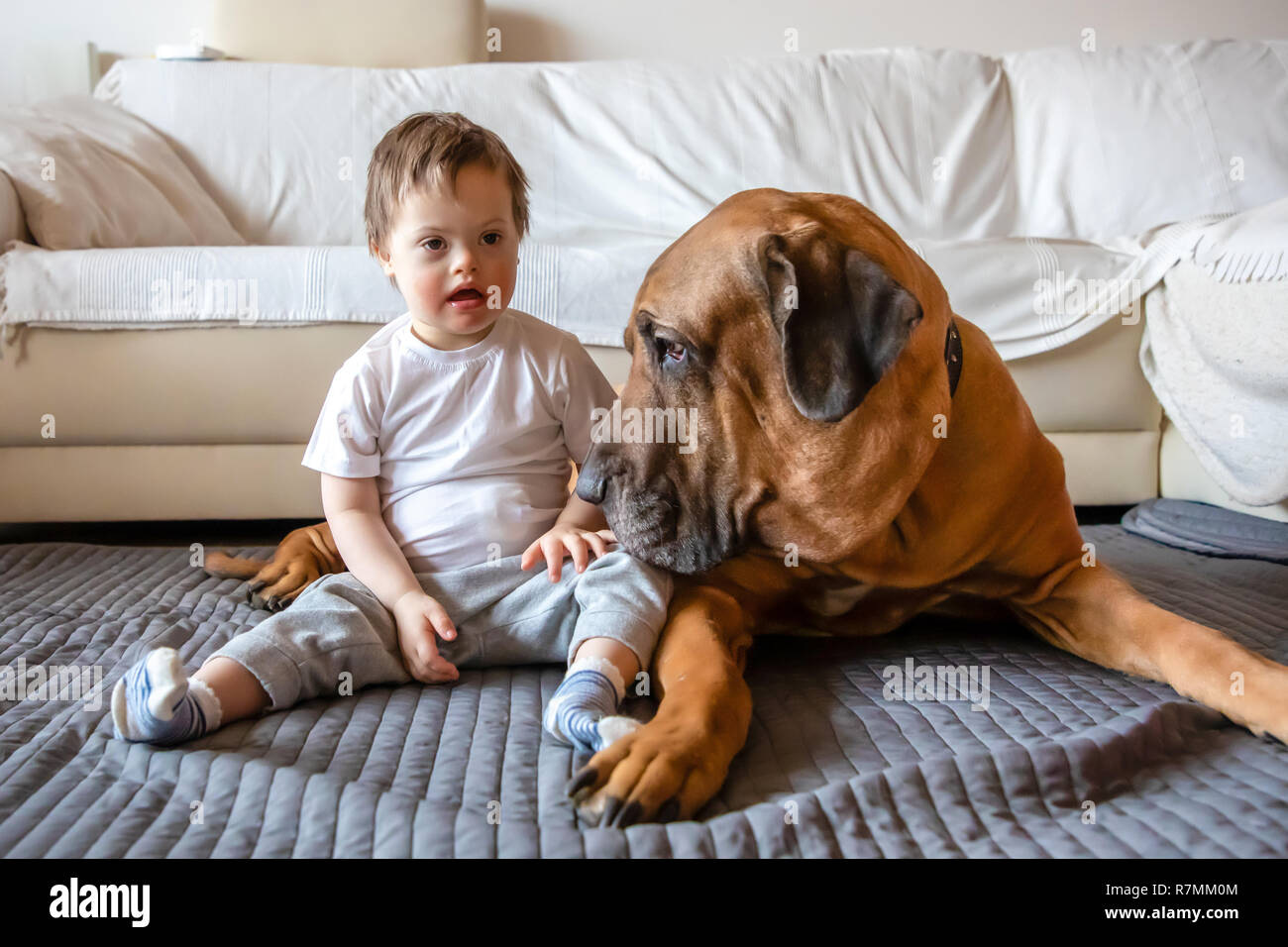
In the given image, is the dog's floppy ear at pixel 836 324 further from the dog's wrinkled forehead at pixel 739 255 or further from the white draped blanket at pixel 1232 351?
the white draped blanket at pixel 1232 351

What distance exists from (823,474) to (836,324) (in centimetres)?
19

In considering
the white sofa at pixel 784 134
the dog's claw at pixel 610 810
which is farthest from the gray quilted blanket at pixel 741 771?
the white sofa at pixel 784 134

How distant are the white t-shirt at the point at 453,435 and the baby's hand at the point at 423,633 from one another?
0.14 metres

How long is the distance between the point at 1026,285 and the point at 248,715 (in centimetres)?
192

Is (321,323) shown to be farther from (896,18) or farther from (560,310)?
(896,18)

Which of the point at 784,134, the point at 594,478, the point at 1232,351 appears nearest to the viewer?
the point at 594,478

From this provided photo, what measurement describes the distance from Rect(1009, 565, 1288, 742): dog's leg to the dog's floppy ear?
535 mm

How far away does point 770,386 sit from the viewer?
3.90 feet

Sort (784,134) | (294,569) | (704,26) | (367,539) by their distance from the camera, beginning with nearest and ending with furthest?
(367,539) → (294,569) → (784,134) → (704,26)

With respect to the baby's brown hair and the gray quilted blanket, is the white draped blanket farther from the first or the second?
the baby's brown hair

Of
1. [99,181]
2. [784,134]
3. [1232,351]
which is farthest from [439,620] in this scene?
[784,134]

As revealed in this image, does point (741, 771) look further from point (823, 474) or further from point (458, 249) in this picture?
point (458, 249)

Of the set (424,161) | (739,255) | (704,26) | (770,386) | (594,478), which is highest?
(704,26)
